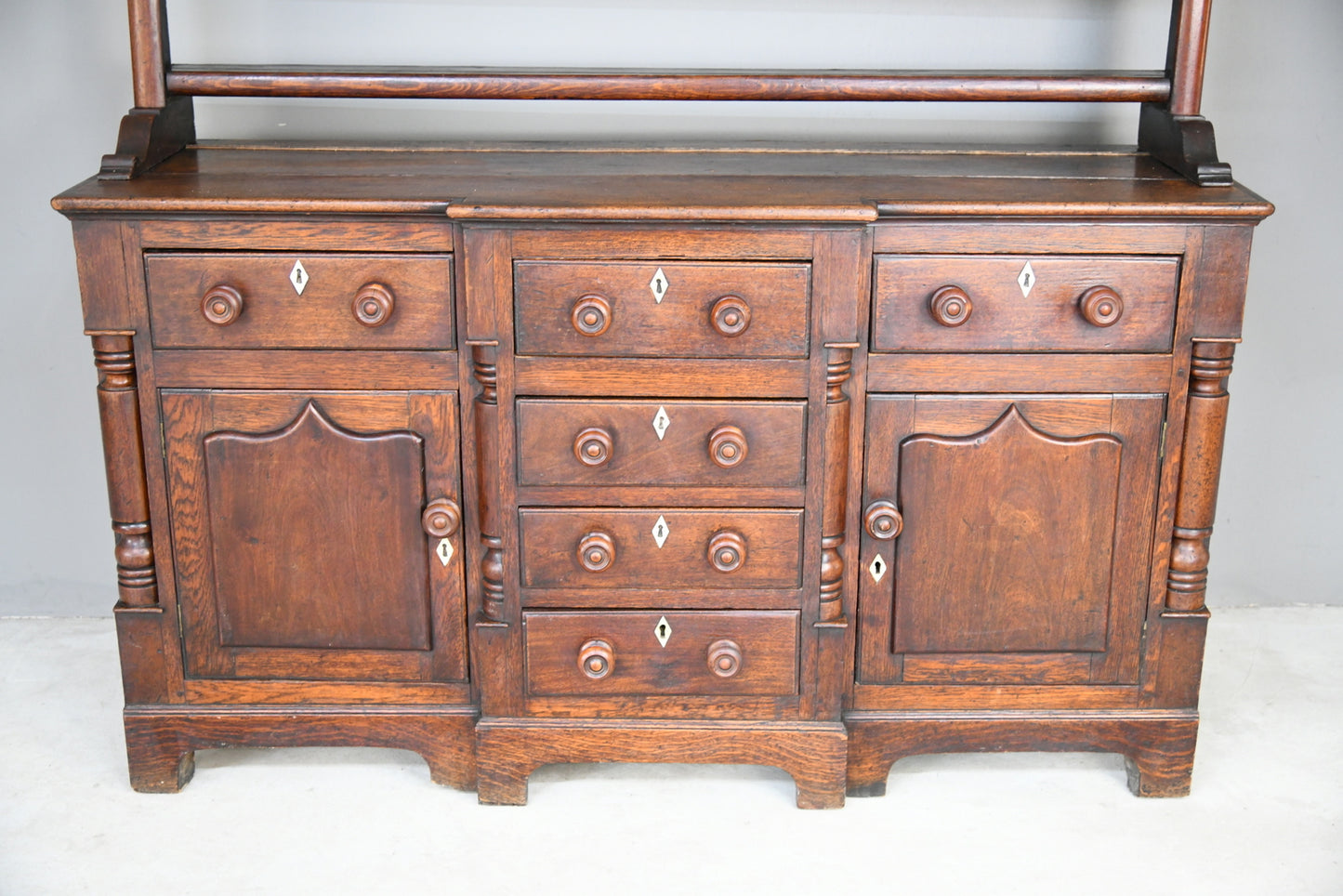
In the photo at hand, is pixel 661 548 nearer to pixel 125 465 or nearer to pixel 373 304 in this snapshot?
pixel 373 304

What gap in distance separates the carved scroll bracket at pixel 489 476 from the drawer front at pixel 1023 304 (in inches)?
25.6

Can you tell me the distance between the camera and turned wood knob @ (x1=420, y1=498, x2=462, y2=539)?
247cm

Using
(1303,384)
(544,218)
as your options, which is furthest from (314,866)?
(1303,384)

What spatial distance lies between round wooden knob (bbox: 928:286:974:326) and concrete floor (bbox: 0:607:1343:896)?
2.98 feet

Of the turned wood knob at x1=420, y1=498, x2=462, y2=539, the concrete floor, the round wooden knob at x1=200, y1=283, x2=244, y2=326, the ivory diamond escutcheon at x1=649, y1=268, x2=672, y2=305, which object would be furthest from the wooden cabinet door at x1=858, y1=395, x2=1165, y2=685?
the round wooden knob at x1=200, y1=283, x2=244, y2=326

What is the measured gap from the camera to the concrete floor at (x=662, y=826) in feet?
7.86

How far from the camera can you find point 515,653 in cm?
254

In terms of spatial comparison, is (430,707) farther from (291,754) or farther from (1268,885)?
(1268,885)

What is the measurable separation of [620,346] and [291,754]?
109 centimetres

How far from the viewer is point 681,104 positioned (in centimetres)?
298

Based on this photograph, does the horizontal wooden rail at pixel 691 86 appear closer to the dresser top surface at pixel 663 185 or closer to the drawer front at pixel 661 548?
the dresser top surface at pixel 663 185

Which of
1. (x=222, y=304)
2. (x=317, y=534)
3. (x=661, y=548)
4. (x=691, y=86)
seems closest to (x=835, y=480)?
(x=661, y=548)

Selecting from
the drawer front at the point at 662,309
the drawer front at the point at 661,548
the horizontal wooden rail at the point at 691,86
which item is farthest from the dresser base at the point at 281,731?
the horizontal wooden rail at the point at 691,86

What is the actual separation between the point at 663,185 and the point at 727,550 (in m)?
0.64
